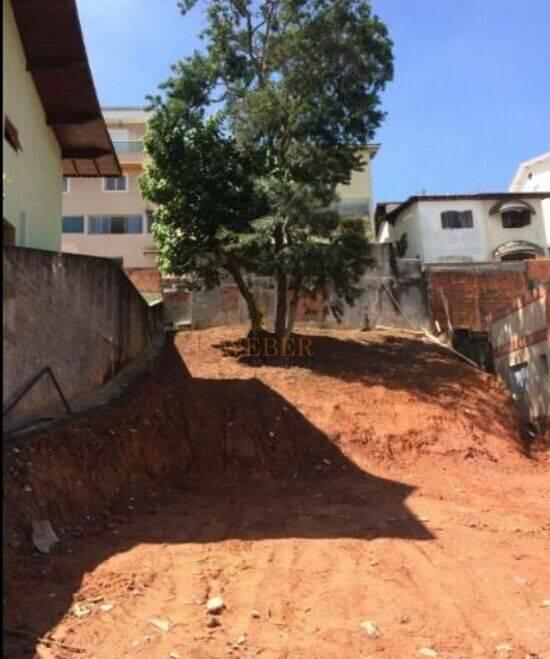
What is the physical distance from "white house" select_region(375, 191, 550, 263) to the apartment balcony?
13.9m

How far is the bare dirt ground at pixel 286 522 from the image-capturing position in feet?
17.8

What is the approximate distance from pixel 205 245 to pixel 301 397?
5.02 metres

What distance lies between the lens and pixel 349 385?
15062 mm

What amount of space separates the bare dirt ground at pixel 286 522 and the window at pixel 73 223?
21178 millimetres

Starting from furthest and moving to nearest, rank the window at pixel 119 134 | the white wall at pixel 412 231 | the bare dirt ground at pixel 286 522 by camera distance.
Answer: the window at pixel 119 134, the white wall at pixel 412 231, the bare dirt ground at pixel 286 522

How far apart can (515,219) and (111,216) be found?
66.5ft

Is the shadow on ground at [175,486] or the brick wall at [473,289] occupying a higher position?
the brick wall at [473,289]

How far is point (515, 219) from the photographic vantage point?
3281 centimetres

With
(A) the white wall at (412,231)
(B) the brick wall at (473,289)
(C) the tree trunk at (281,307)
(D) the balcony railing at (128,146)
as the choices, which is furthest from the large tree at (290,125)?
(D) the balcony railing at (128,146)

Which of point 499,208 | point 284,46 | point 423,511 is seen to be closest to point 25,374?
point 423,511

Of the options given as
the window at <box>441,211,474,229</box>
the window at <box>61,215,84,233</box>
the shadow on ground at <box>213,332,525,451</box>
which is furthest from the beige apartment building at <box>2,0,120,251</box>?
the window at <box>441,211,474,229</box>

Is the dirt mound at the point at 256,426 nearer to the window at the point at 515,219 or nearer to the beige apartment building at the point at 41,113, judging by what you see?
the beige apartment building at the point at 41,113

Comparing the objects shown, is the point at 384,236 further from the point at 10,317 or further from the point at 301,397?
the point at 10,317

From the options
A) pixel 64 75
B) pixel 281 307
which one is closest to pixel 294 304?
pixel 281 307
